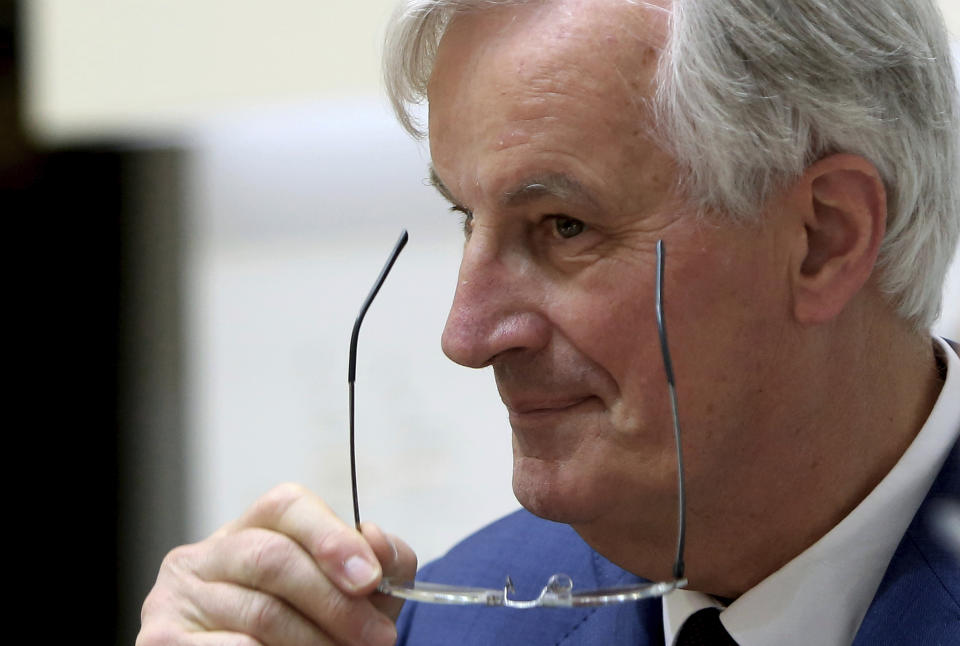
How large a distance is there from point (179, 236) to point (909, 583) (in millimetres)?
2152

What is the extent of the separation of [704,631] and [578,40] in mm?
730

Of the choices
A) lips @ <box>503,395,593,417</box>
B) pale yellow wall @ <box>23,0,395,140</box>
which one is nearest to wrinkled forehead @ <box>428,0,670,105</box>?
lips @ <box>503,395,593,417</box>

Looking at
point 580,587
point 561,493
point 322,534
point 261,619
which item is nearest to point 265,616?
point 261,619

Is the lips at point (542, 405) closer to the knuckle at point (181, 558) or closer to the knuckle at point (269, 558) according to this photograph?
the knuckle at point (269, 558)

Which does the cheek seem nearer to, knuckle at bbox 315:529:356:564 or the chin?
the chin

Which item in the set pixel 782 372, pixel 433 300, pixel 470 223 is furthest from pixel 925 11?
pixel 433 300

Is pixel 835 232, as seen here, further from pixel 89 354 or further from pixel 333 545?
pixel 89 354

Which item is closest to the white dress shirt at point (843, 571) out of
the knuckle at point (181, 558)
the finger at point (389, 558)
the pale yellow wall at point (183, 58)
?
the finger at point (389, 558)

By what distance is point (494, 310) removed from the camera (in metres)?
1.24

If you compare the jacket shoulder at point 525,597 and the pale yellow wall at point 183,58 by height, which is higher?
the pale yellow wall at point 183,58

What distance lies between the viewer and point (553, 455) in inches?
49.8

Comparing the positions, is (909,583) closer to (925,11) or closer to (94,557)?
(925,11)

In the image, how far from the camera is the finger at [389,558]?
4.14 feet

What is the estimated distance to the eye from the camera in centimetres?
125
